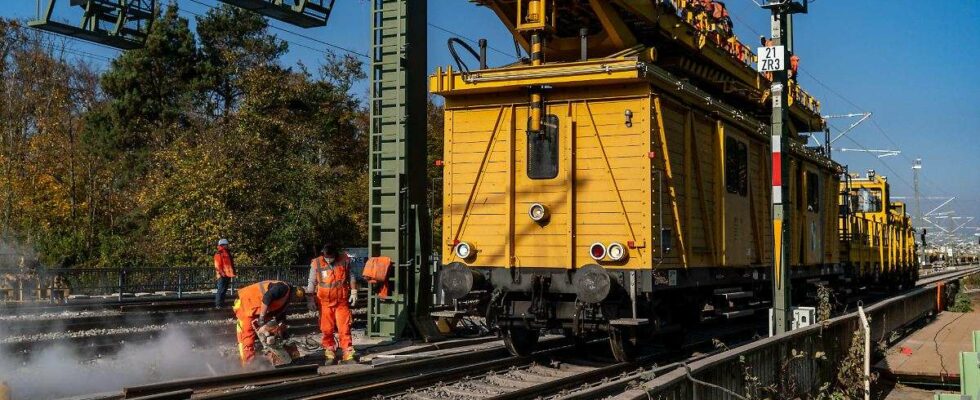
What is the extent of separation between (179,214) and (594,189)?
72.4 ft

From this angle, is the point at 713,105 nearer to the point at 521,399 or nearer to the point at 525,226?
the point at 525,226

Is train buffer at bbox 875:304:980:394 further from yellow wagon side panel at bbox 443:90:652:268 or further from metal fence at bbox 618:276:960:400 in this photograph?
yellow wagon side panel at bbox 443:90:652:268

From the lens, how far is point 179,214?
29.3m

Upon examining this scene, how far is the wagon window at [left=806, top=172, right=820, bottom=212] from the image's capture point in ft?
54.1

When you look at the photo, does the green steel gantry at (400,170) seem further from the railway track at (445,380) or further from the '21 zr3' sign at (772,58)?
the '21 zr3' sign at (772,58)

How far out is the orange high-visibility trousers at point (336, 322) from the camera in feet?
36.2

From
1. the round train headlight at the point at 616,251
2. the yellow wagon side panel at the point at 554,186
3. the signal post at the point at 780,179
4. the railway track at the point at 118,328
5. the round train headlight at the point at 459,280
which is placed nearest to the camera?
the round train headlight at the point at 616,251

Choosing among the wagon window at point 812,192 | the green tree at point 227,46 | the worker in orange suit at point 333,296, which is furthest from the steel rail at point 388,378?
the green tree at point 227,46

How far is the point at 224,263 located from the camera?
17141mm

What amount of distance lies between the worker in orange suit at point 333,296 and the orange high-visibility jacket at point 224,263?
636cm

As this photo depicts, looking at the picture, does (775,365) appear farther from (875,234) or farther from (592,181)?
(875,234)

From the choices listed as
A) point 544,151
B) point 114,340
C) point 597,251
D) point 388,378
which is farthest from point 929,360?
point 114,340

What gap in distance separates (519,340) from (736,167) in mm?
3980

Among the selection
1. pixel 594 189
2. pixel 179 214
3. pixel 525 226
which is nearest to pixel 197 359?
pixel 525 226
